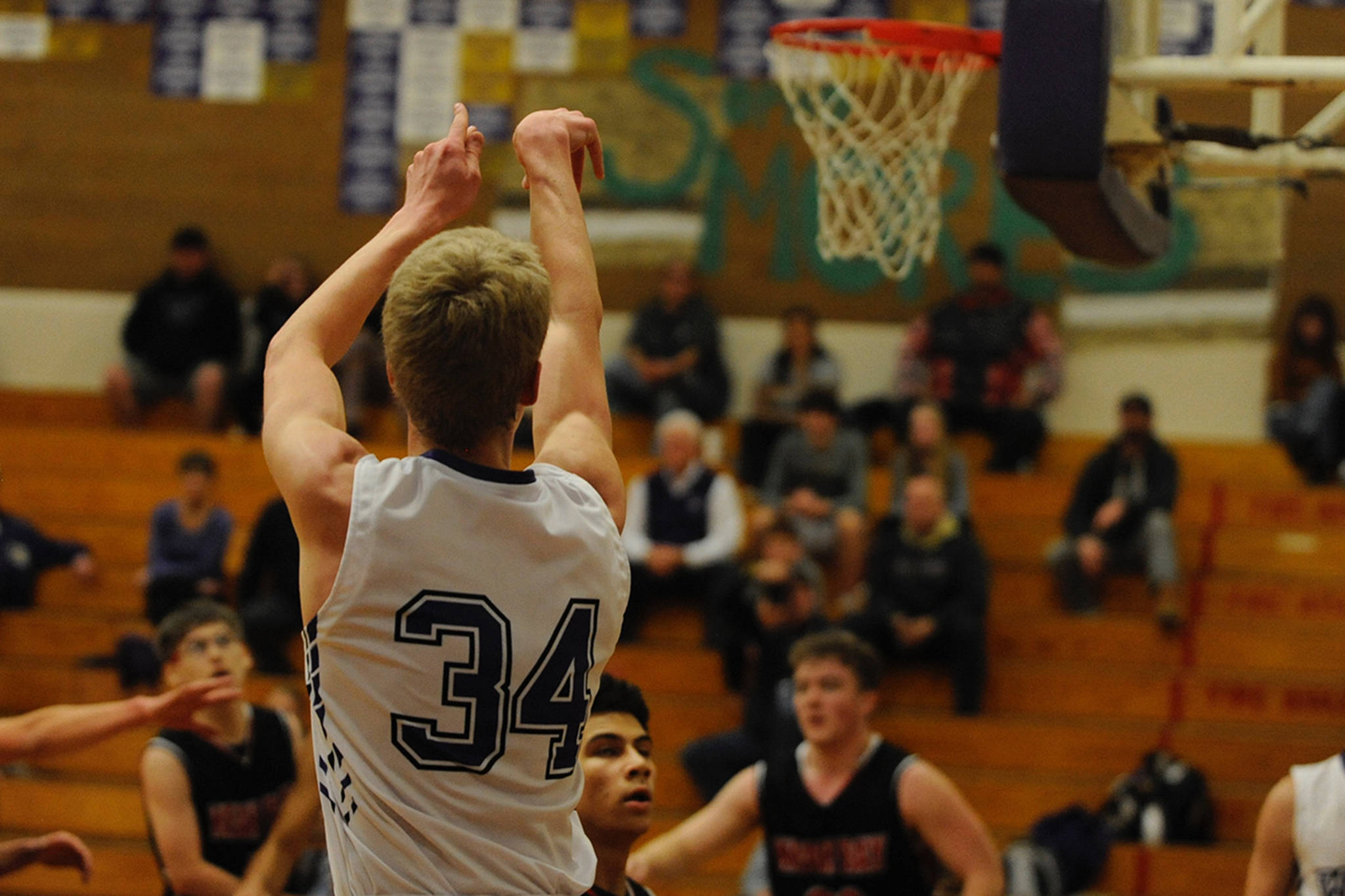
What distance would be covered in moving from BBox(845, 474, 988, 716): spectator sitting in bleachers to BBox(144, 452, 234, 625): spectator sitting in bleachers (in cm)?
375

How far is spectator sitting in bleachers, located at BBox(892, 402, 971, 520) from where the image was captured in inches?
405

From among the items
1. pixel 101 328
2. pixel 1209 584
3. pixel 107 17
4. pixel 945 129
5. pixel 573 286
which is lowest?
pixel 1209 584

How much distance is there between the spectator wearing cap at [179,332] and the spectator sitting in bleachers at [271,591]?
2785mm

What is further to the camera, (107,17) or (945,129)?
(107,17)

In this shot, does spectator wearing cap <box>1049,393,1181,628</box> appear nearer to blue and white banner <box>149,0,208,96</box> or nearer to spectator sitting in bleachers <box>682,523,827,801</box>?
spectator sitting in bleachers <box>682,523,827,801</box>

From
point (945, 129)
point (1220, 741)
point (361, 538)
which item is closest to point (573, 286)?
point (361, 538)

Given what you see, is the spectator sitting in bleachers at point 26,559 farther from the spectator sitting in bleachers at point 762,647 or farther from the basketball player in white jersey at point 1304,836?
the basketball player in white jersey at point 1304,836

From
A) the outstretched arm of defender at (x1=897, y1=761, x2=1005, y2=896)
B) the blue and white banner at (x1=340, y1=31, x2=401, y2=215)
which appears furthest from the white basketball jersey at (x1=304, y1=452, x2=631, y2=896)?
the blue and white banner at (x1=340, y1=31, x2=401, y2=215)

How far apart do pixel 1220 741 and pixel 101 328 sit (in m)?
8.89

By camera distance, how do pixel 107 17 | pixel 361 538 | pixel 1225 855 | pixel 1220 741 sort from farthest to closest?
pixel 107 17 → pixel 1220 741 → pixel 1225 855 → pixel 361 538

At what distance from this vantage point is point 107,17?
43.3 ft

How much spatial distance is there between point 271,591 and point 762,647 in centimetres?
300

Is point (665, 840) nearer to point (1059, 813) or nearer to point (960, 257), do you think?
point (1059, 813)

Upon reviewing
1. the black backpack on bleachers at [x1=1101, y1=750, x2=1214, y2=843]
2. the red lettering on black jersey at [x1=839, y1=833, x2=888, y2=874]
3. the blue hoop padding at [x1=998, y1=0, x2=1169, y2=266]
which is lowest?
the black backpack on bleachers at [x1=1101, y1=750, x2=1214, y2=843]
